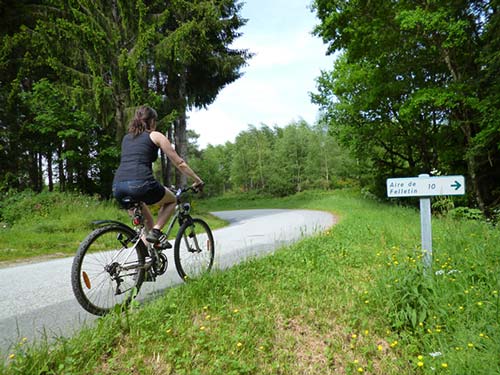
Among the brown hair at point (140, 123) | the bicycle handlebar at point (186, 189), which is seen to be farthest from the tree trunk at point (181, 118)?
the brown hair at point (140, 123)

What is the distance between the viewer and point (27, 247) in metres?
7.21

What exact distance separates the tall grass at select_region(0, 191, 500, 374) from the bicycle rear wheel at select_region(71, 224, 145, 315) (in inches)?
19.5

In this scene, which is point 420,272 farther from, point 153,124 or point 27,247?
point 27,247

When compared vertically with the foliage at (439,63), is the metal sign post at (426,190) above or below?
below

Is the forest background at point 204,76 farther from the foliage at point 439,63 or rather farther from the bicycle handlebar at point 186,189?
the bicycle handlebar at point 186,189

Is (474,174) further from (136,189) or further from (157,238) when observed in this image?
(136,189)

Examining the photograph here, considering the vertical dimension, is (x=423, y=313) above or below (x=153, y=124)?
below

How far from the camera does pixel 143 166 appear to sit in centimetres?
299

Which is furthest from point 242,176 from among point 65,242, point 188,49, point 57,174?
point 65,242

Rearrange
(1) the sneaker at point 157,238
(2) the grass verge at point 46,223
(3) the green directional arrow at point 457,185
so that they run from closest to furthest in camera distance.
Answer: (1) the sneaker at point 157,238
(3) the green directional arrow at point 457,185
(2) the grass verge at point 46,223

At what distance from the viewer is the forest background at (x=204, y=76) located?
31.1 feet

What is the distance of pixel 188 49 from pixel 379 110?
1052cm

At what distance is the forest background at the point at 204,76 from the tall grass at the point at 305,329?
25.9 feet

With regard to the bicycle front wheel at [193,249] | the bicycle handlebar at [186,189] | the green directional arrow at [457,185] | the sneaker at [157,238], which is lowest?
the bicycle front wheel at [193,249]
